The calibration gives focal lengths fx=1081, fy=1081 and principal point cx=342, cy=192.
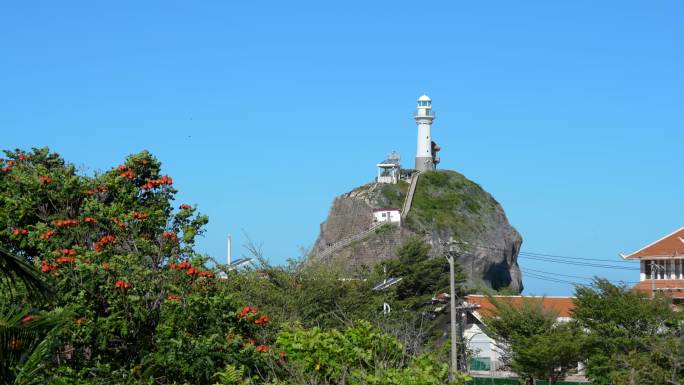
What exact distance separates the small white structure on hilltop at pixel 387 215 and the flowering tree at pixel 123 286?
286ft

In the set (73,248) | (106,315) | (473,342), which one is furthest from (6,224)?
(473,342)

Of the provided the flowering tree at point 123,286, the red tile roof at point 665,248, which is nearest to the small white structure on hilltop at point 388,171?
the red tile roof at point 665,248

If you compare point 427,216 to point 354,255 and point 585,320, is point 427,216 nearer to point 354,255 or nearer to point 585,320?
point 354,255

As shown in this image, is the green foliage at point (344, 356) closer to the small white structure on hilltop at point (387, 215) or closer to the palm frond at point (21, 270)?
the palm frond at point (21, 270)

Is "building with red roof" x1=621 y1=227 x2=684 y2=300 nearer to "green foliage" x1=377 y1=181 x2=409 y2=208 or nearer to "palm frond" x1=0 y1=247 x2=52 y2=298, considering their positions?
"green foliage" x1=377 y1=181 x2=409 y2=208

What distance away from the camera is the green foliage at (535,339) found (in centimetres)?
4138

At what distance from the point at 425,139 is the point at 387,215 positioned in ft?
65.4

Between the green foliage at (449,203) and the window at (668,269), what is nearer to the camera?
the window at (668,269)

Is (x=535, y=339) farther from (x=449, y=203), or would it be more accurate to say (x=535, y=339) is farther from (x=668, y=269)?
(x=449, y=203)

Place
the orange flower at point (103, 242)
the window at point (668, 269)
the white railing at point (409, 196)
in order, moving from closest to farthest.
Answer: the orange flower at point (103, 242) < the window at point (668, 269) < the white railing at point (409, 196)

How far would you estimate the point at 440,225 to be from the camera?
363 feet

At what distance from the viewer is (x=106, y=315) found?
16578mm

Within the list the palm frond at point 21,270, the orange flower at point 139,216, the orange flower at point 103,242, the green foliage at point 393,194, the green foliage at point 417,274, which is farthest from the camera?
the green foliage at point 393,194

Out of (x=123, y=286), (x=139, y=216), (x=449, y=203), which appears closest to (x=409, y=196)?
(x=449, y=203)
